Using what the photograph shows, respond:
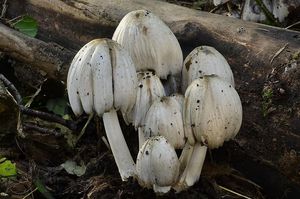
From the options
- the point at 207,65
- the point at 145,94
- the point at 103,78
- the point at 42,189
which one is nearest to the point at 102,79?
the point at 103,78

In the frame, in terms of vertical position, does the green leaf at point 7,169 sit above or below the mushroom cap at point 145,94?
below

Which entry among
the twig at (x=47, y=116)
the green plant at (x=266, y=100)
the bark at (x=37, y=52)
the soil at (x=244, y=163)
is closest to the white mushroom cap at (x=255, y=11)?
the soil at (x=244, y=163)

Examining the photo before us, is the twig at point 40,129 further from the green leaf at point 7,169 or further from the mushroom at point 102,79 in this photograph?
the mushroom at point 102,79

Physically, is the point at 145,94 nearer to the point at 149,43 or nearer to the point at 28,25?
the point at 149,43

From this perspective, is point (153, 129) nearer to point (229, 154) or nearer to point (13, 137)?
point (229, 154)

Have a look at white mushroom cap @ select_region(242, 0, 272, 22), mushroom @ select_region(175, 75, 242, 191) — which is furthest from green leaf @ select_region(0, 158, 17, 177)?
white mushroom cap @ select_region(242, 0, 272, 22)

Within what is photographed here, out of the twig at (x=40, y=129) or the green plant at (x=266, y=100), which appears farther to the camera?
the twig at (x=40, y=129)
